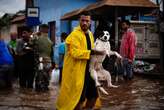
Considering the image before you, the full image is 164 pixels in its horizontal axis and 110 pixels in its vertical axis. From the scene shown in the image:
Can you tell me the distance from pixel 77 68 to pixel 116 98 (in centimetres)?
366

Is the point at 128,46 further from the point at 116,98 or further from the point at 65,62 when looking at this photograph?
the point at 65,62

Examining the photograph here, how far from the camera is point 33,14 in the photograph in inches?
778

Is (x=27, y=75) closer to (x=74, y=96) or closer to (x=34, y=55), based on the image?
(x=34, y=55)

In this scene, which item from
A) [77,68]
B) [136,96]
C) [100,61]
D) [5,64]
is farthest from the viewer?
[5,64]

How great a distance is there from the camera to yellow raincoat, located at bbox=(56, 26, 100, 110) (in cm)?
864

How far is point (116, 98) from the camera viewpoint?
39.9 feet

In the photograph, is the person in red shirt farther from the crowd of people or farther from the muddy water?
the muddy water

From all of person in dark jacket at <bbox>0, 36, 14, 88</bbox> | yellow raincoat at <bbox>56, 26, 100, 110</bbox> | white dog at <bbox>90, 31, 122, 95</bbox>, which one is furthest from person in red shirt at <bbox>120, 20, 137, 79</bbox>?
yellow raincoat at <bbox>56, 26, 100, 110</bbox>

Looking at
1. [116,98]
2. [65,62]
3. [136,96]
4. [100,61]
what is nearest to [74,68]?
[65,62]

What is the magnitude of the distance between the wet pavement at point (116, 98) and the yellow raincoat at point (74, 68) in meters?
1.89

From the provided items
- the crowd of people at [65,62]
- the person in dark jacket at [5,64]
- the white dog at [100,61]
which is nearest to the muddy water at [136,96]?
the white dog at [100,61]

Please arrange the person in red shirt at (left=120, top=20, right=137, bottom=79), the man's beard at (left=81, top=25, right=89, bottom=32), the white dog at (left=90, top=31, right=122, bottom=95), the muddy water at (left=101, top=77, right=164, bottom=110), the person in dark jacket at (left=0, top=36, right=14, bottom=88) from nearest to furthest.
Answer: the man's beard at (left=81, top=25, right=89, bottom=32) → the white dog at (left=90, top=31, right=122, bottom=95) → the muddy water at (left=101, top=77, right=164, bottom=110) → the person in dark jacket at (left=0, top=36, right=14, bottom=88) → the person in red shirt at (left=120, top=20, right=137, bottom=79)

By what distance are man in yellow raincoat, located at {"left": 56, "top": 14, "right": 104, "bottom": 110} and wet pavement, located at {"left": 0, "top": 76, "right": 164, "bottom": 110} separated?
1817 mm

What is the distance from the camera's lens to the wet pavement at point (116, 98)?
10837 mm
